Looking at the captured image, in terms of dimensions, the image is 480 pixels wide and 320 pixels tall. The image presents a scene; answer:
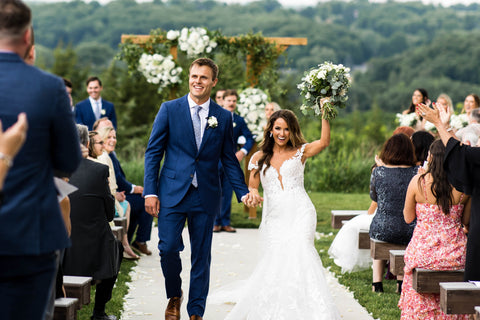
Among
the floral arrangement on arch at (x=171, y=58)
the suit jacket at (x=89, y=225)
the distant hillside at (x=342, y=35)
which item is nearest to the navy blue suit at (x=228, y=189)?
the floral arrangement on arch at (x=171, y=58)

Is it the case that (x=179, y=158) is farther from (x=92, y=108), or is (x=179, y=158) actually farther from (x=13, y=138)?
(x=92, y=108)

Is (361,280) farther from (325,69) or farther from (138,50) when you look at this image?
(138,50)

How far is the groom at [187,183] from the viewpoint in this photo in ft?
16.7

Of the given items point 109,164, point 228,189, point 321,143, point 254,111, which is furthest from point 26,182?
point 254,111

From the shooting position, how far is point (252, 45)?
1149 centimetres

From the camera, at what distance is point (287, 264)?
528 cm

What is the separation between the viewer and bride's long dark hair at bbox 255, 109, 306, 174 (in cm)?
557

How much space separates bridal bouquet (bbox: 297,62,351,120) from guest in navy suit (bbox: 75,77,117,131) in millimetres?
5325

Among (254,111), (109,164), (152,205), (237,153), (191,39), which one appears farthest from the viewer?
(191,39)

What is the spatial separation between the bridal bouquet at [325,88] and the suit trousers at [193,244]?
1.21 meters

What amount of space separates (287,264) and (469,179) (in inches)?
63.8

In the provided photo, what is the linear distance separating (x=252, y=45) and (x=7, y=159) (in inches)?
375

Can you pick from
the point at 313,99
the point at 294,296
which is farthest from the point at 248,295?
the point at 313,99

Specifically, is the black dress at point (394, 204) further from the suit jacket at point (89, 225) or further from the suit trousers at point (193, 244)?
the suit jacket at point (89, 225)
